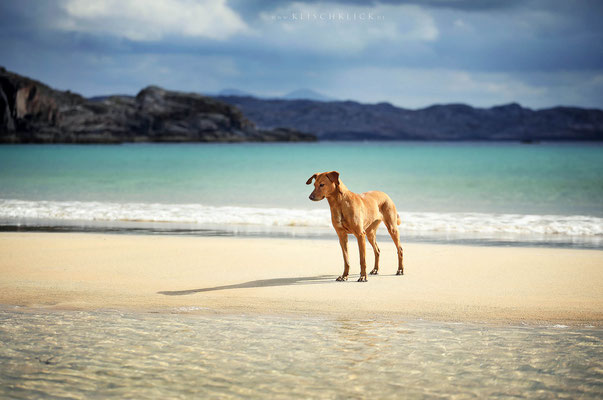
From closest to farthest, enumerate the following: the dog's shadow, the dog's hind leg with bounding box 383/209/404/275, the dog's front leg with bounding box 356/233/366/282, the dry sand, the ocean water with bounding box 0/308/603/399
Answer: the ocean water with bounding box 0/308/603/399 → the dry sand → the dog's shadow → the dog's front leg with bounding box 356/233/366/282 → the dog's hind leg with bounding box 383/209/404/275

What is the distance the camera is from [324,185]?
765 centimetres

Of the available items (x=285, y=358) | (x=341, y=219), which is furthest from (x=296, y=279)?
(x=285, y=358)

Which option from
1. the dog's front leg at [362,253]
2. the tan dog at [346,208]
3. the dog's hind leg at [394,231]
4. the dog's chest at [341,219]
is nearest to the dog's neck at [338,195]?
the tan dog at [346,208]

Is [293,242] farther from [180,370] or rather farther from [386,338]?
[180,370]

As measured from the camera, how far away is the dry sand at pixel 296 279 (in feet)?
22.4

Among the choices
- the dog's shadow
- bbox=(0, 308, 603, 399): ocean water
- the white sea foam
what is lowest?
bbox=(0, 308, 603, 399): ocean water

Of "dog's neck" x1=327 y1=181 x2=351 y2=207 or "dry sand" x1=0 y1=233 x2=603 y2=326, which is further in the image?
"dog's neck" x1=327 y1=181 x2=351 y2=207

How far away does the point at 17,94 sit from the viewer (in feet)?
626

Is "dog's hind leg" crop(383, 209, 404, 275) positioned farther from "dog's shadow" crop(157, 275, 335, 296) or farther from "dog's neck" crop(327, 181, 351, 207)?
"dog's neck" crop(327, 181, 351, 207)

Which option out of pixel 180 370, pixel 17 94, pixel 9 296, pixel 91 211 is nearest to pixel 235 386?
pixel 180 370

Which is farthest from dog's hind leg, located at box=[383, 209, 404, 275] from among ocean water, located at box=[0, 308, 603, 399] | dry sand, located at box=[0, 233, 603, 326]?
ocean water, located at box=[0, 308, 603, 399]

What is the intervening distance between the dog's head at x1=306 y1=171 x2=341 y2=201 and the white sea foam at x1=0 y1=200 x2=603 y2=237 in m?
7.25

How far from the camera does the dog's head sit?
7629 mm

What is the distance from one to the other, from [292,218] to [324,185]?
30.2 feet
